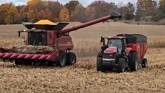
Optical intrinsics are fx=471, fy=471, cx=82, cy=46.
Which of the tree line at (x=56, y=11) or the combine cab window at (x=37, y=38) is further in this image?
the tree line at (x=56, y=11)

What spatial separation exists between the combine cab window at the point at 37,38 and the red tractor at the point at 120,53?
168 inches

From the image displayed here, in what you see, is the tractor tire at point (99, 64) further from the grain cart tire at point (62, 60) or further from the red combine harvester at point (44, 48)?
the grain cart tire at point (62, 60)

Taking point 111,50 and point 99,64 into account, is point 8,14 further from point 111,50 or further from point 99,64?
point 111,50

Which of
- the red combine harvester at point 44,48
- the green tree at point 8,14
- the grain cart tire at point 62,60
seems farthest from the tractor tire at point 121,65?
the green tree at point 8,14

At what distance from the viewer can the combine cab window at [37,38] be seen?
25344mm

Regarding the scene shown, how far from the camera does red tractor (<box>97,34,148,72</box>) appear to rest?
21055 millimetres

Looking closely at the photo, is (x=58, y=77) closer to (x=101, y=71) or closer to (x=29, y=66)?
(x=101, y=71)

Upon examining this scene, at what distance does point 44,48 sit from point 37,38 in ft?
4.87

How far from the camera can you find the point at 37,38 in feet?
83.8

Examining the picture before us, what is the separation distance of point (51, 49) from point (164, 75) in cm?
671

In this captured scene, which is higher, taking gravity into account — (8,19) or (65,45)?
(65,45)

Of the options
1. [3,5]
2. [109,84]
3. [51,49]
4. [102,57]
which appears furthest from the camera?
[3,5]

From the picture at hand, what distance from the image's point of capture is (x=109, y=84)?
16.6 meters

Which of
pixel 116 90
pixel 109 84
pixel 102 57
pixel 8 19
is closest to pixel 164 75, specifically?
pixel 102 57
